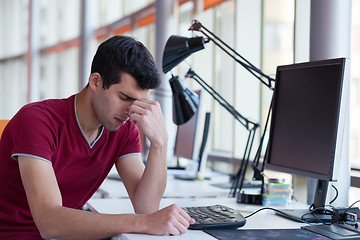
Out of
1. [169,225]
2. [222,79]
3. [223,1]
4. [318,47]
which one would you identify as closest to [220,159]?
[222,79]

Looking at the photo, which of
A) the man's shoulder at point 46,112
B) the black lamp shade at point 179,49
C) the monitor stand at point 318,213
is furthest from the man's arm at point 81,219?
the black lamp shade at point 179,49

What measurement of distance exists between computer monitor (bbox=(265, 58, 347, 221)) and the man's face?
0.52 metres

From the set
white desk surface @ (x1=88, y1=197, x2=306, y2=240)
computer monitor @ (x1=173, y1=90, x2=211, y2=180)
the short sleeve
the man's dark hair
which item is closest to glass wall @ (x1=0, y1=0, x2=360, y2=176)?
computer monitor @ (x1=173, y1=90, x2=211, y2=180)

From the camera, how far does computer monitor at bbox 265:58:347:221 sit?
1487 mm

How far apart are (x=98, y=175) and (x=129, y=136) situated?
207 mm

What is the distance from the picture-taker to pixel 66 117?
170 cm

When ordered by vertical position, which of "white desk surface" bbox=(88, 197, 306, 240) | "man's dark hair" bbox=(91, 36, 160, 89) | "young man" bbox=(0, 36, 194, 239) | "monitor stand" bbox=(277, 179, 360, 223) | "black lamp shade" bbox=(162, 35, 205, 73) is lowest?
"white desk surface" bbox=(88, 197, 306, 240)

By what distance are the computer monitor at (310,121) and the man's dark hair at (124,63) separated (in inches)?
19.1

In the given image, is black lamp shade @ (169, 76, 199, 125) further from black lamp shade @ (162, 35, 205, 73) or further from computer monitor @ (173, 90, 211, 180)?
computer monitor @ (173, 90, 211, 180)

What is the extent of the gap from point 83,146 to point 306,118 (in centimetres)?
80

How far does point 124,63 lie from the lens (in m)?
1.65

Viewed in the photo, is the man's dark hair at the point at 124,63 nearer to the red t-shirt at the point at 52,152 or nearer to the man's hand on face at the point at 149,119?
the man's hand on face at the point at 149,119

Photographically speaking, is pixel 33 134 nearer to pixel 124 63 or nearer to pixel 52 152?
pixel 52 152

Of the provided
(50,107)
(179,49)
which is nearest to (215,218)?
(50,107)
